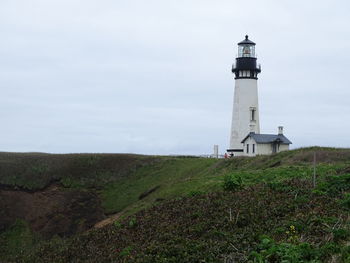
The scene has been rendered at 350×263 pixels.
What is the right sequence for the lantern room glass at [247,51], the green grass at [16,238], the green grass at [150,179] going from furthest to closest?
the lantern room glass at [247,51], the green grass at [150,179], the green grass at [16,238]

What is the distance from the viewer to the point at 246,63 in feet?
178

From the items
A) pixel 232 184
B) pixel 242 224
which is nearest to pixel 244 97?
pixel 232 184

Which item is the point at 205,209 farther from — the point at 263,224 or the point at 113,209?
the point at 113,209

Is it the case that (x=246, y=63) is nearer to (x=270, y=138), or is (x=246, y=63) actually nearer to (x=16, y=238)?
(x=270, y=138)

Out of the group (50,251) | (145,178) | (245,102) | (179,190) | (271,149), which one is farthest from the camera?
(245,102)

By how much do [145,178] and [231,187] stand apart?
63.8ft

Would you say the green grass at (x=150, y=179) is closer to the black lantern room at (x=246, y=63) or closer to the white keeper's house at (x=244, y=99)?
the white keeper's house at (x=244, y=99)

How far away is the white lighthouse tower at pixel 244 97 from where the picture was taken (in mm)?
53688

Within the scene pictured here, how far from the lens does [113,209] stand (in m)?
38.4

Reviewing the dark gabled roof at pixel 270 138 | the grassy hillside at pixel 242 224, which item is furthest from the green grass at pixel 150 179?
the dark gabled roof at pixel 270 138

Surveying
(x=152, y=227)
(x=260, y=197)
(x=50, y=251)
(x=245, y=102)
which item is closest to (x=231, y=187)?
(x=260, y=197)

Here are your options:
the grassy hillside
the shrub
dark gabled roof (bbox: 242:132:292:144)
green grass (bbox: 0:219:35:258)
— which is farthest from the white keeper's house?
the shrub

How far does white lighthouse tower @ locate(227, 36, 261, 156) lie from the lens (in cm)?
5369

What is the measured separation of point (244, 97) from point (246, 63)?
3.37 metres
